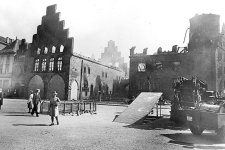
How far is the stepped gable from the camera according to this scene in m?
36.1

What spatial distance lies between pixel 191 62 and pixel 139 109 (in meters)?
24.3

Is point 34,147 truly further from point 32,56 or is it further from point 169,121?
point 32,56

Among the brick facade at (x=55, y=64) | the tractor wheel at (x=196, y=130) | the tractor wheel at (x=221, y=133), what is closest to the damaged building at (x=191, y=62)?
the brick facade at (x=55, y=64)

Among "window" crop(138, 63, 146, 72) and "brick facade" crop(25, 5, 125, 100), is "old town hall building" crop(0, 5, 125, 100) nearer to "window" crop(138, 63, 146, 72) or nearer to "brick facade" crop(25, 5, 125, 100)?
"brick facade" crop(25, 5, 125, 100)

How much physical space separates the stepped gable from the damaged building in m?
11.9

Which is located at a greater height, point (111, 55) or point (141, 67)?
point (111, 55)

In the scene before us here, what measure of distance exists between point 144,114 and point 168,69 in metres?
25.5

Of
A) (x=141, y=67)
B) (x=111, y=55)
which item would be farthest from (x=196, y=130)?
(x=111, y=55)

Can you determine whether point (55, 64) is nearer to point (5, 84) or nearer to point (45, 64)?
point (45, 64)

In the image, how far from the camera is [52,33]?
3706 cm

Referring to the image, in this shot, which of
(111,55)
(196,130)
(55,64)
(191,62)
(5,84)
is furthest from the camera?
(111,55)

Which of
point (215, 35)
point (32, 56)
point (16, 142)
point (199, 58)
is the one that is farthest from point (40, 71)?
point (16, 142)

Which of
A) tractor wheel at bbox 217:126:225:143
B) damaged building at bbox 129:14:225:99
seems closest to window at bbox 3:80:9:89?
damaged building at bbox 129:14:225:99

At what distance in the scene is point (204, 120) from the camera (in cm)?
852
